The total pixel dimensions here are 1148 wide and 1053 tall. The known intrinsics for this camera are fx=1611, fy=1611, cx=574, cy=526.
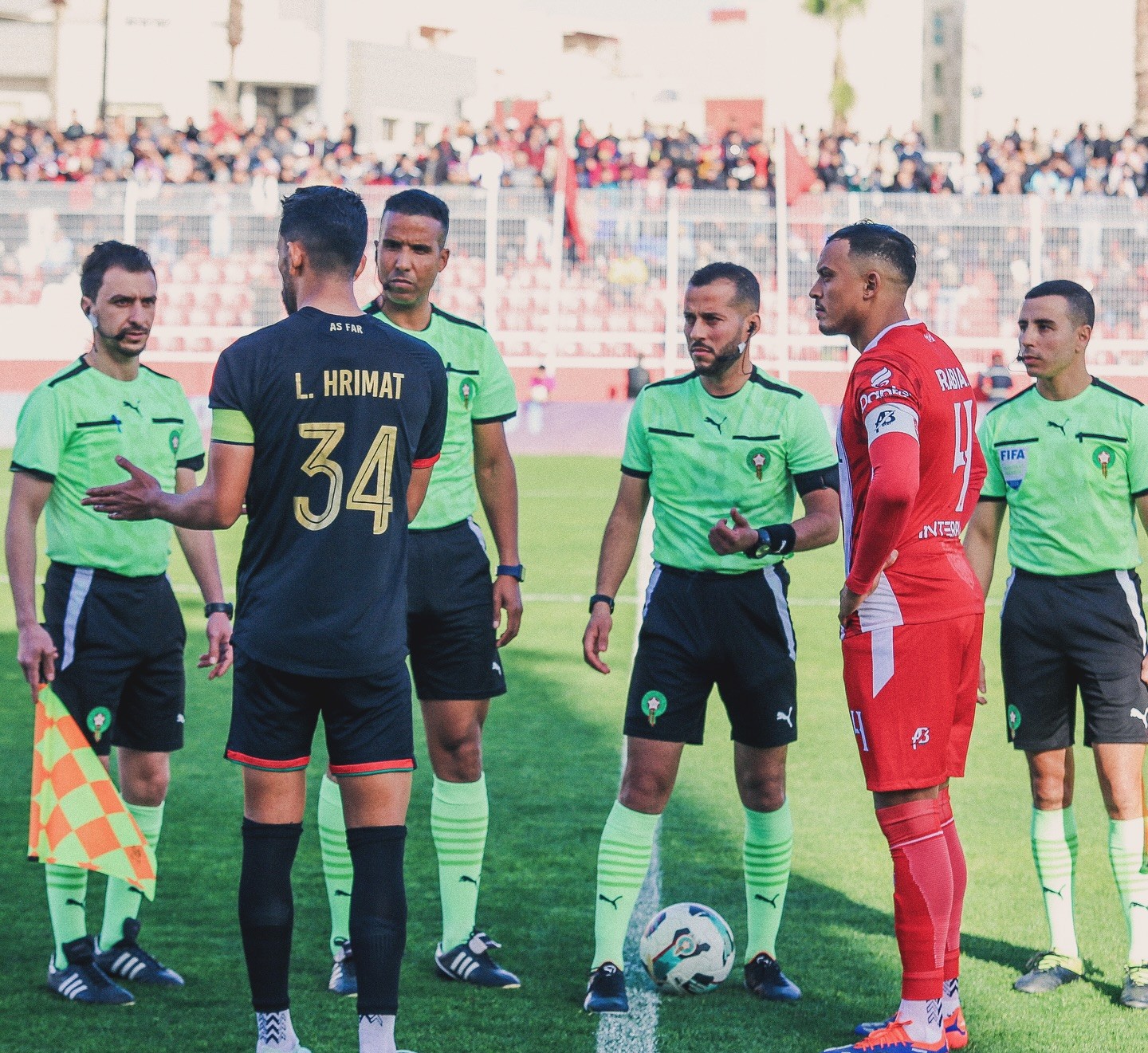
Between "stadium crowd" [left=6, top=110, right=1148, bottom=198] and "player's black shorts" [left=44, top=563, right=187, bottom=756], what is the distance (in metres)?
22.4

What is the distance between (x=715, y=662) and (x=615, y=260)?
19.9 metres

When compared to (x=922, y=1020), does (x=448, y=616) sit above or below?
above

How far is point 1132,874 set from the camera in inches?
197

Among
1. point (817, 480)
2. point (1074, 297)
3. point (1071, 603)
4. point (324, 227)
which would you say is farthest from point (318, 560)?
point (1074, 297)

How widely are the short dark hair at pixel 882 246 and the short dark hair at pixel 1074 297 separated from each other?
81 centimetres

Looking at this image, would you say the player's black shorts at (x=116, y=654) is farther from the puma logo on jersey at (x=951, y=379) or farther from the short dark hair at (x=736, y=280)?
the puma logo on jersey at (x=951, y=379)

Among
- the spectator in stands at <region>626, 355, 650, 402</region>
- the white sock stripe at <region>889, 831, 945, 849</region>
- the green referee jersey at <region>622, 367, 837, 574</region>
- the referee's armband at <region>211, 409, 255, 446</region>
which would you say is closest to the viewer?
the referee's armband at <region>211, 409, 255, 446</region>

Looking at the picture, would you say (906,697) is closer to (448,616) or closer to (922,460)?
(922,460)

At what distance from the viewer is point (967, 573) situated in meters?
4.36

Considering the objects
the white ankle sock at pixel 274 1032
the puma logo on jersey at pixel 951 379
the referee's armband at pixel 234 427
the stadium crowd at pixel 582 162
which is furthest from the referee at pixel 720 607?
the stadium crowd at pixel 582 162

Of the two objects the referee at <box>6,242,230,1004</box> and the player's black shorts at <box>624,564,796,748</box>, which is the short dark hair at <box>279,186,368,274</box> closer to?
the referee at <box>6,242,230,1004</box>

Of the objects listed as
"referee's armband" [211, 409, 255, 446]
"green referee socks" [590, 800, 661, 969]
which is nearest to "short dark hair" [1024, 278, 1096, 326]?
"green referee socks" [590, 800, 661, 969]

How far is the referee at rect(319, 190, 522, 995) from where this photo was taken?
16.3ft

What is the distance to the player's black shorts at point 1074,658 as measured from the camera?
5023 millimetres
